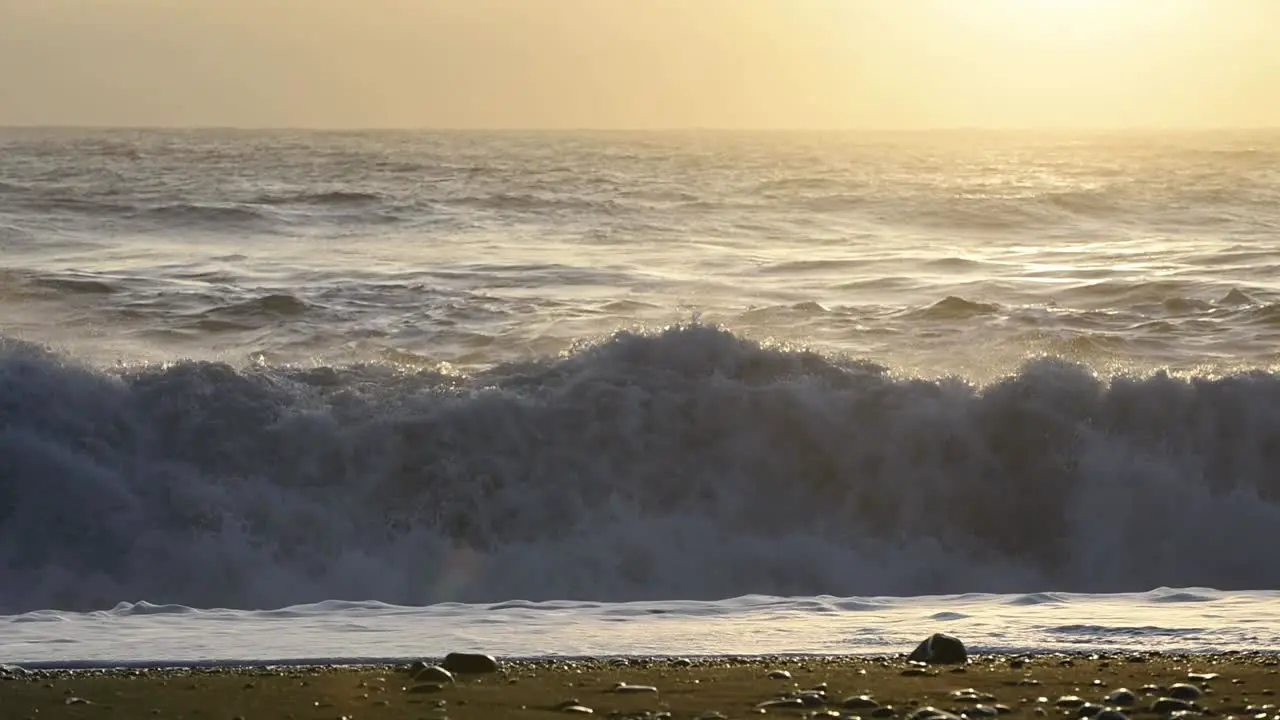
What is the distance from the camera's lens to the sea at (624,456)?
797 cm

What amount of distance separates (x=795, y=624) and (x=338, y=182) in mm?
25456

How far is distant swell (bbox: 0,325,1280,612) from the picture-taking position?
10477 millimetres

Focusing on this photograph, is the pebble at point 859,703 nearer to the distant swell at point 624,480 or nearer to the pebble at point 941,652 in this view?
the pebble at point 941,652

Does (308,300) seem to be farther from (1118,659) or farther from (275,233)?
(1118,659)

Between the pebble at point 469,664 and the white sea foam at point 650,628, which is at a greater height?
the pebble at point 469,664

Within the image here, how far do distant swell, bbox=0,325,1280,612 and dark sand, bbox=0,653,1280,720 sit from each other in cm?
374

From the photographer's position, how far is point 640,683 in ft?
20.1

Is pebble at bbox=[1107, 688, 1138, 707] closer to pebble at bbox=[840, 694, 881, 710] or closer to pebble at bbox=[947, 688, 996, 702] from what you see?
pebble at bbox=[947, 688, 996, 702]

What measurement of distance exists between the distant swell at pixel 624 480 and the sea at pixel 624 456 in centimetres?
3

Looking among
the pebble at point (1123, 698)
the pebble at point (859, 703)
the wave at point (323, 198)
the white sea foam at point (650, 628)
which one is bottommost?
the white sea foam at point (650, 628)

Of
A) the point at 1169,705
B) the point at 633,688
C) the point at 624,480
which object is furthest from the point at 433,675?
the point at 624,480

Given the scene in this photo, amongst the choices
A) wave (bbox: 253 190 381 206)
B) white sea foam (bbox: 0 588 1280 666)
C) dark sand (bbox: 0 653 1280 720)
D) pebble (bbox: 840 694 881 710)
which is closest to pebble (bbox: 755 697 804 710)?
dark sand (bbox: 0 653 1280 720)

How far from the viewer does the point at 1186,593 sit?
8.55 metres

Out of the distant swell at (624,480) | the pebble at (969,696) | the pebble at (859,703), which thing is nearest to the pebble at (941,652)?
the pebble at (969,696)
